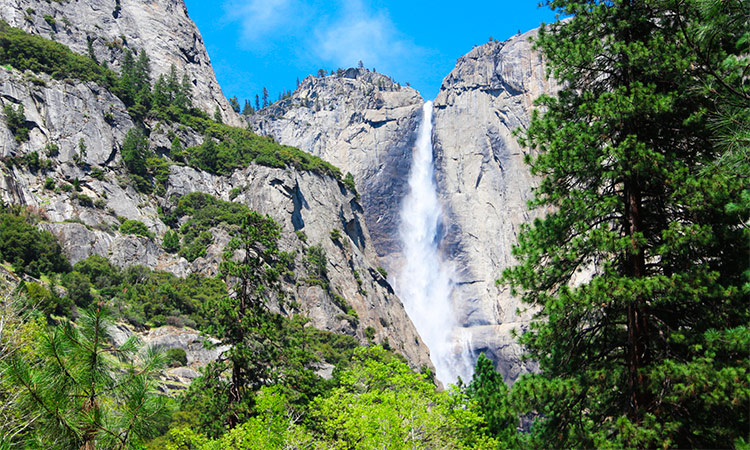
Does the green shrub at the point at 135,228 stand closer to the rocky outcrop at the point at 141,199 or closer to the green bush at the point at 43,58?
the rocky outcrop at the point at 141,199

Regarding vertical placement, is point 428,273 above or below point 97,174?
below

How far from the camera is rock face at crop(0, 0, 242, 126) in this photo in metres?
81.7

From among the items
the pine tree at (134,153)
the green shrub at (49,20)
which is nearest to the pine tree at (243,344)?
the pine tree at (134,153)

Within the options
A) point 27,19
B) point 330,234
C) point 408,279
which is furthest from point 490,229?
point 27,19

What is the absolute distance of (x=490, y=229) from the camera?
101688mm

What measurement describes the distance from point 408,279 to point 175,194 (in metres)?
50.3

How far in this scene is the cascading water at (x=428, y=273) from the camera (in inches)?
3447

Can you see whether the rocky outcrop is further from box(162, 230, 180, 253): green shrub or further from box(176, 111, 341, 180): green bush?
box(176, 111, 341, 180): green bush

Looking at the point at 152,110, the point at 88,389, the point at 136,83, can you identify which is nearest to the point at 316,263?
the point at 152,110

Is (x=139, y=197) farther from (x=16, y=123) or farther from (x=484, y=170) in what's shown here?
(x=484, y=170)

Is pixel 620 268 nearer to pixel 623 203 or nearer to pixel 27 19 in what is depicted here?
pixel 623 203

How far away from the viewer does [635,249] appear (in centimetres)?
897

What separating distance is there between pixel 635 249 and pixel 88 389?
30.4 feet

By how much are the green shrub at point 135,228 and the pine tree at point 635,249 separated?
51129mm
